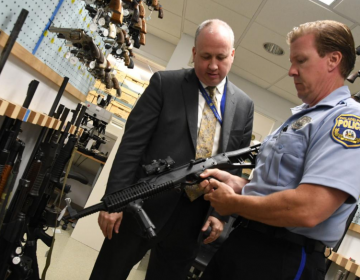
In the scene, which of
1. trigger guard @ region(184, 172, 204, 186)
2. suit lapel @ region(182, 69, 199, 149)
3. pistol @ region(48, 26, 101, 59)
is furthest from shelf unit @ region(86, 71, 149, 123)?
trigger guard @ region(184, 172, 204, 186)

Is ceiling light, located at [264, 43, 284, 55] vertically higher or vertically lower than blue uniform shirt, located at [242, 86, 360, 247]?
higher

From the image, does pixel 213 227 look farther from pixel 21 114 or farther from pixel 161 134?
pixel 21 114

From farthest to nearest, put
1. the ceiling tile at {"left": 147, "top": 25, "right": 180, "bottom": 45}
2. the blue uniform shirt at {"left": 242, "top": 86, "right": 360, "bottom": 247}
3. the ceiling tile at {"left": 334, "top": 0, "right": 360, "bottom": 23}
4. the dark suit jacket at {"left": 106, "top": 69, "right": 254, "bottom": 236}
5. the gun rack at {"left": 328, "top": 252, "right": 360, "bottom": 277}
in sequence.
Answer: the ceiling tile at {"left": 147, "top": 25, "right": 180, "bottom": 45}, the ceiling tile at {"left": 334, "top": 0, "right": 360, "bottom": 23}, the gun rack at {"left": 328, "top": 252, "right": 360, "bottom": 277}, the dark suit jacket at {"left": 106, "top": 69, "right": 254, "bottom": 236}, the blue uniform shirt at {"left": 242, "top": 86, "right": 360, "bottom": 247}

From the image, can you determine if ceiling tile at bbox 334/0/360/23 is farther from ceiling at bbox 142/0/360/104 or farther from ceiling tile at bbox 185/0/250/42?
ceiling tile at bbox 185/0/250/42

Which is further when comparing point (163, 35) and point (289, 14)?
point (163, 35)

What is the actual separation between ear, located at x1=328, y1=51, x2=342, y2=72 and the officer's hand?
0.57m

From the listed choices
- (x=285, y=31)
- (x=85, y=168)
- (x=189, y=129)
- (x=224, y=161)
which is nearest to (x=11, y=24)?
(x=189, y=129)

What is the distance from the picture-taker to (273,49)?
15.9ft

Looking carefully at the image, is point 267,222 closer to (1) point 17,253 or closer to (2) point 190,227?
(2) point 190,227

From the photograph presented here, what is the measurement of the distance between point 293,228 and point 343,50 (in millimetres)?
635

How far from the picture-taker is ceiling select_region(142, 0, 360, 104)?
142 inches

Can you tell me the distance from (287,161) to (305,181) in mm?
137

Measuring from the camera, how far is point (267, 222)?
1.06 meters

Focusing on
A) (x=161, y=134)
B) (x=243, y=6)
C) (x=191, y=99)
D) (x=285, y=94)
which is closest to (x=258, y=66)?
(x=285, y=94)
